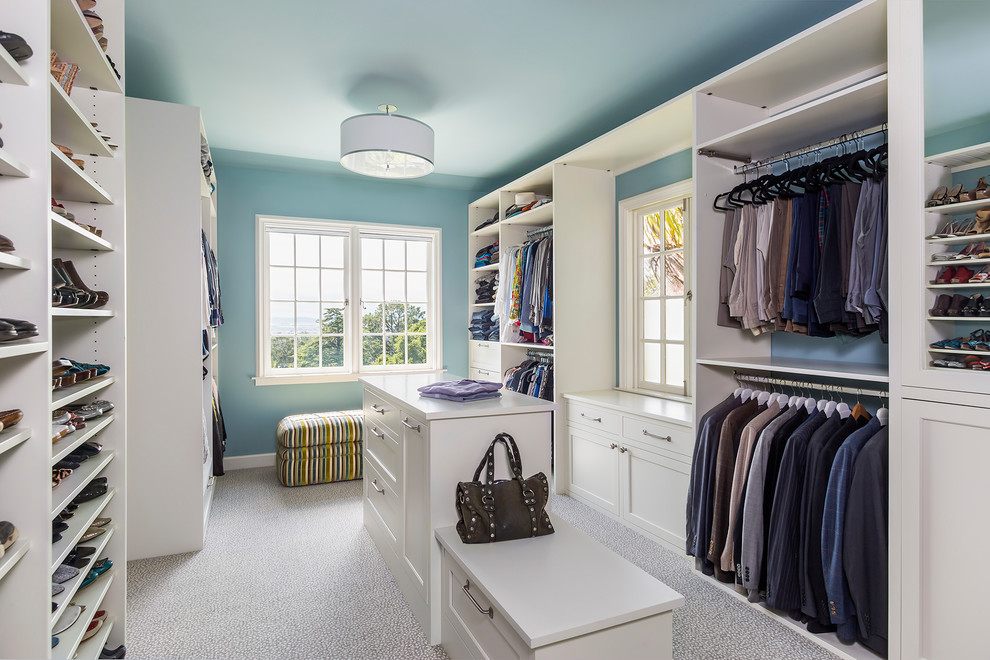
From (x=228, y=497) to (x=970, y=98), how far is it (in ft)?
14.3

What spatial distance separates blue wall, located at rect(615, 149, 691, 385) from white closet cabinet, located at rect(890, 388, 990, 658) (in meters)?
2.09

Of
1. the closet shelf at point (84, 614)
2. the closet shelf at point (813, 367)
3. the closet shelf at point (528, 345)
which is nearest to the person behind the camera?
the closet shelf at point (84, 614)

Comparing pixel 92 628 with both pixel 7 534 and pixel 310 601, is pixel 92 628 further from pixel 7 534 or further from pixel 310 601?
pixel 7 534

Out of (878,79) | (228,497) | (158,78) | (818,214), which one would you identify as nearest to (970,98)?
(878,79)

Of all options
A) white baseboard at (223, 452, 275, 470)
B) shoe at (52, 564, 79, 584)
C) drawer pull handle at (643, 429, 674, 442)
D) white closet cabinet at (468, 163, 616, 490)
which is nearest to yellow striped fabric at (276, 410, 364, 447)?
white baseboard at (223, 452, 275, 470)

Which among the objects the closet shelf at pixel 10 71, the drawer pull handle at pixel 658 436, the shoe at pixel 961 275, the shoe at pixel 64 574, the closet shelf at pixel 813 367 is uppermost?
the closet shelf at pixel 10 71

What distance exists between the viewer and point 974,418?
5.31 ft

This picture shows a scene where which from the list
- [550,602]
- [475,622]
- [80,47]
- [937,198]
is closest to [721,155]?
[937,198]

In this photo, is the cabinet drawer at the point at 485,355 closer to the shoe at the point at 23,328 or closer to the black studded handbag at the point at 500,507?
the black studded handbag at the point at 500,507

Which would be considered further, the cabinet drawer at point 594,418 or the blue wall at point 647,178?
the blue wall at point 647,178

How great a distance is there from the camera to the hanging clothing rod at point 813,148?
2.10 m

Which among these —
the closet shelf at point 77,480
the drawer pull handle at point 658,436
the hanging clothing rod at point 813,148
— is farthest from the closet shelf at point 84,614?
the hanging clothing rod at point 813,148

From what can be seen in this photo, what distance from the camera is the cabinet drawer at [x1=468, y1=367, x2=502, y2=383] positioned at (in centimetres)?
468

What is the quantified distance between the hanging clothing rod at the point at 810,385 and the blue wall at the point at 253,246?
341 cm
